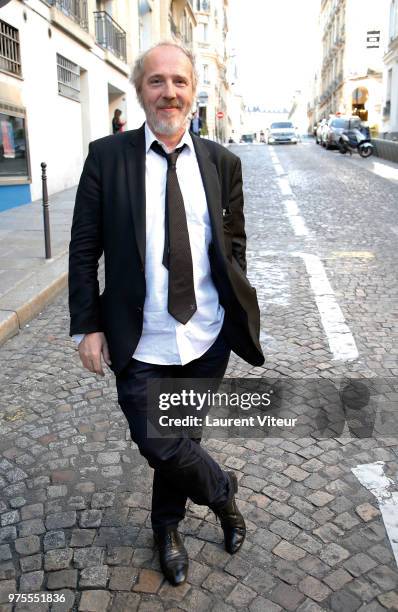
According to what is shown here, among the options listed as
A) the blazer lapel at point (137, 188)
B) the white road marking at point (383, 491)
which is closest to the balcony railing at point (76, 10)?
the blazer lapel at point (137, 188)

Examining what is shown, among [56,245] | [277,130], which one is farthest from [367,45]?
[56,245]

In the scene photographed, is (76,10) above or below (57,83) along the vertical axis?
above

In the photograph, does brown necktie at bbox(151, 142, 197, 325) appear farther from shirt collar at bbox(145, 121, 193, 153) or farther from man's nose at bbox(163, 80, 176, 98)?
man's nose at bbox(163, 80, 176, 98)

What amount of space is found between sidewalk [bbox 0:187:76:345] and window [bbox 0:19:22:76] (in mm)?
3028

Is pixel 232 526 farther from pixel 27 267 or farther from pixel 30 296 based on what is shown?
pixel 27 267

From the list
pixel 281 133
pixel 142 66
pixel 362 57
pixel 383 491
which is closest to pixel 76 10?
pixel 142 66

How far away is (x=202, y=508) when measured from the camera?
2762 mm

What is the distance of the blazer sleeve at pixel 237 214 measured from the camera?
2.36 m

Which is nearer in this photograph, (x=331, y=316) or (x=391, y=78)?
(x=331, y=316)

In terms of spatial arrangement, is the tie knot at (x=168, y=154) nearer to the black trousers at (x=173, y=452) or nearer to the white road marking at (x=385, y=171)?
the black trousers at (x=173, y=452)

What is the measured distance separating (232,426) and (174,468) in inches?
56.1

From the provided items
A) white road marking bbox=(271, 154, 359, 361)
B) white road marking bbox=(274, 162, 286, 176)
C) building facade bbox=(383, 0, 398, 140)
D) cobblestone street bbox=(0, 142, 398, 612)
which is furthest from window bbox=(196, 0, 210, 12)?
cobblestone street bbox=(0, 142, 398, 612)

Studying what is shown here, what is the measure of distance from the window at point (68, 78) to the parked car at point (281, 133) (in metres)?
23.7

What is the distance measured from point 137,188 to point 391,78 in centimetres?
3925
